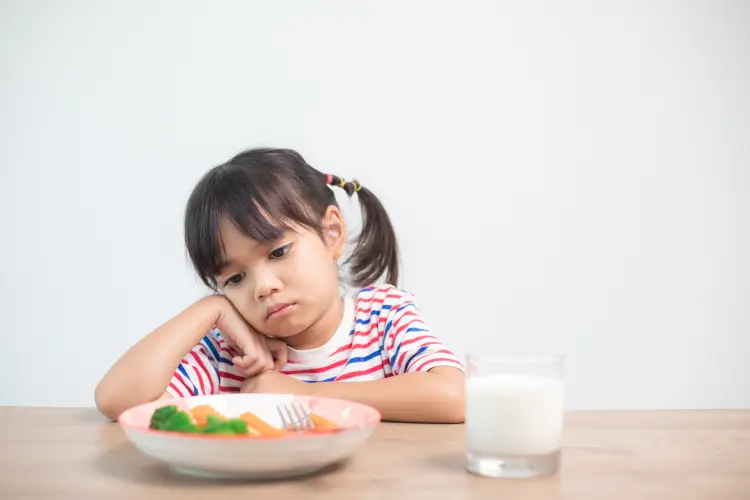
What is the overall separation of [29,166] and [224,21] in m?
0.81

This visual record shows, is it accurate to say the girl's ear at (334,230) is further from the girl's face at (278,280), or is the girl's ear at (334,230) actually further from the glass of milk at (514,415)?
the glass of milk at (514,415)

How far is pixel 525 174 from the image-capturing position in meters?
2.63

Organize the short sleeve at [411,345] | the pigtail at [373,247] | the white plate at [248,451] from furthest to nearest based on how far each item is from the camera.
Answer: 1. the pigtail at [373,247]
2. the short sleeve at [411,345]
3. the white plate at [248,451]

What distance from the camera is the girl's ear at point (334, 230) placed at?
1.42 metres

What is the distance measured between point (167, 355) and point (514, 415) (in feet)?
2.16

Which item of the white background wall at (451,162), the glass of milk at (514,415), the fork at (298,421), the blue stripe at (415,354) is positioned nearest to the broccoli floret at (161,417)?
the fork at (298,421)

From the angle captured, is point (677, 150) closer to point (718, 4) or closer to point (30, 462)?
point (718, 4)

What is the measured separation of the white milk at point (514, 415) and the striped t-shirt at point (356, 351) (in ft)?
1.93

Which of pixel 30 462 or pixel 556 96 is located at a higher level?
pixel 556 96

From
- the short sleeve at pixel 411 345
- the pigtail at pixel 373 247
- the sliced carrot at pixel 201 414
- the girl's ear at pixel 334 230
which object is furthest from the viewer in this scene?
the pigtail at pixel 373 247

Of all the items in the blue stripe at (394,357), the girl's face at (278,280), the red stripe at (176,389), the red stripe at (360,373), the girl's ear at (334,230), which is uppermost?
the girl's ear at (334,230)

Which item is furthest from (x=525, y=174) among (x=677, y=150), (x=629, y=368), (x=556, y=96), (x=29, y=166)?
(x=29, y=166)

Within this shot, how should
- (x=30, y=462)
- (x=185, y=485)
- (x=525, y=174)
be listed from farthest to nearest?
(x=525, y=174)
(x=30, y=462)
(x=185, y=485)

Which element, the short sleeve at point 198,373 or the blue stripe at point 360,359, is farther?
the blue stripe at point 360,359
